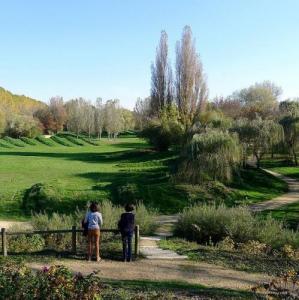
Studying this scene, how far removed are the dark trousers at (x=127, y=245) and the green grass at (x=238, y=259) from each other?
5.30ft

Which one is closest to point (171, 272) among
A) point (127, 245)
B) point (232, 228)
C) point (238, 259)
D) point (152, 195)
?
point (127, 245)

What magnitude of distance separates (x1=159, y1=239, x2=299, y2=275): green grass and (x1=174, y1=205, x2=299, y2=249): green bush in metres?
1.35

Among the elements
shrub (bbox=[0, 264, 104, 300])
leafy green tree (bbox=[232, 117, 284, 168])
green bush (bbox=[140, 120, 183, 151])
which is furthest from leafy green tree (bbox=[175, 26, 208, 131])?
shrub (bbox=[0, 264, 104, 300])

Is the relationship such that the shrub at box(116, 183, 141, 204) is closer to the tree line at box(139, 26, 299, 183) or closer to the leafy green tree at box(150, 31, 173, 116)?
the tree line at box(139, 26, 299, 183)

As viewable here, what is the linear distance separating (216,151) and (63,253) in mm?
17296

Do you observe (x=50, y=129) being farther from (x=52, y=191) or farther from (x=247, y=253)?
(x=247, y=253)

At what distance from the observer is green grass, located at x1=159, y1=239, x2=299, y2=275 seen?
11.3 meters

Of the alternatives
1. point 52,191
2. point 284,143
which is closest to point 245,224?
point 52,191

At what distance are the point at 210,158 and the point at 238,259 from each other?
1572cm

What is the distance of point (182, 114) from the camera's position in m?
58.3

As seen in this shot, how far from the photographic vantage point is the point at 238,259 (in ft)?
39.7

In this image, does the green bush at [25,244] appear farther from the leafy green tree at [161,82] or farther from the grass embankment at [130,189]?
the leafy green tree at [161,82]

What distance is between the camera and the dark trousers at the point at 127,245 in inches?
456

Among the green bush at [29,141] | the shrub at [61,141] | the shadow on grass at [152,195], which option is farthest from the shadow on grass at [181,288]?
the green bush at [29,141]
